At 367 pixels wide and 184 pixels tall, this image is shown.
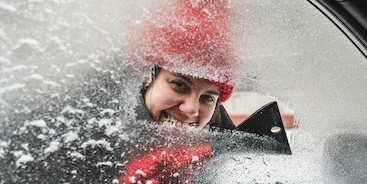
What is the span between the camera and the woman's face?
3.36 ft

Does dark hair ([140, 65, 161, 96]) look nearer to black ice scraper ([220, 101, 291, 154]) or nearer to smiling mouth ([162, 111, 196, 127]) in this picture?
smiling mouth ([162, 111, 196, 127])

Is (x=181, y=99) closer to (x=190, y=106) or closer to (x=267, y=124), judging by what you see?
(x=190, y=106)

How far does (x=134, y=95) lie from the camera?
100 centimetres

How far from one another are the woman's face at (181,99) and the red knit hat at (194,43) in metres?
0.02

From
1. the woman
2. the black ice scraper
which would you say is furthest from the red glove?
the black ice scraper

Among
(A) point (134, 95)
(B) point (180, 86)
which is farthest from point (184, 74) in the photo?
(A) point (134, 95)

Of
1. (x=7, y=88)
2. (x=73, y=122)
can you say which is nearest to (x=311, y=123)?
(x=73, y=122)

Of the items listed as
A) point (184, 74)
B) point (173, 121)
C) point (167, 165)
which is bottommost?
point (167, 165)

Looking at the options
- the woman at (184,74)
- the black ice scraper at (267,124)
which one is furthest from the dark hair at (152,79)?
the black ice scraper at (267,124)

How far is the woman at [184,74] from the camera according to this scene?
1021 mm

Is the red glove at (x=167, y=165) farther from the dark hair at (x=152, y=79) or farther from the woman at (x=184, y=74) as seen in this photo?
the dark hair at (x=152, y=79)

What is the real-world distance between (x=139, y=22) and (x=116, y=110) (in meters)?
0.23

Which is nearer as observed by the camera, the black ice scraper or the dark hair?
the dark hair

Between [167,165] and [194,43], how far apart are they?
0.33 meters
